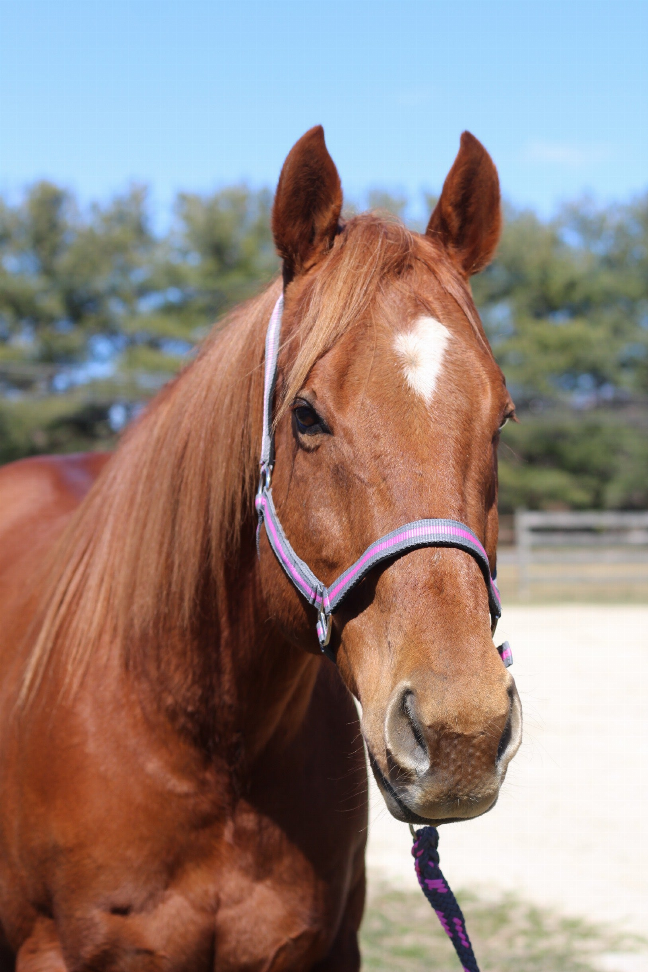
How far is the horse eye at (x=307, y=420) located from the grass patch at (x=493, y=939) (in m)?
2.88

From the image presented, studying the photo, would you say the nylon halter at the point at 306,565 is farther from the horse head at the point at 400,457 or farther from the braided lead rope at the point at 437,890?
the braided lead rope at the point at 437,890

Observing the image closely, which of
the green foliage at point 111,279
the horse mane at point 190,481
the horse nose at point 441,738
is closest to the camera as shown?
the horse nose at point 441,738

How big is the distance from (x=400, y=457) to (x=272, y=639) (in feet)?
2.26

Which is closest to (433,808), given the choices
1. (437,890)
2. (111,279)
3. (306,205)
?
(437,890)

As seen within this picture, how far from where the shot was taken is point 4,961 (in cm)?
247

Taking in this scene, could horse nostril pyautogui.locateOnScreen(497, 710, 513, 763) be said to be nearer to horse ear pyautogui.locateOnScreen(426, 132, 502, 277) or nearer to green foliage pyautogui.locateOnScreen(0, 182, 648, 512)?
horse ear pyautogui.locateOnScreen(426, 132, 502, 277)

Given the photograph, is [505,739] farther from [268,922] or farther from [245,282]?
[245,282]

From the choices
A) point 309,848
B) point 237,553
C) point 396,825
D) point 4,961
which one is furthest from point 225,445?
point 396,825

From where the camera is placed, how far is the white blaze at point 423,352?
1722 mm

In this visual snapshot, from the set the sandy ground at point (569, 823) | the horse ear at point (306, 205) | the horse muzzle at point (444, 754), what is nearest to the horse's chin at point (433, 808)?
the horse muzzle at point (444, 754)

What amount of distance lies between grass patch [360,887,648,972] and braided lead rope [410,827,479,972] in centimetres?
172

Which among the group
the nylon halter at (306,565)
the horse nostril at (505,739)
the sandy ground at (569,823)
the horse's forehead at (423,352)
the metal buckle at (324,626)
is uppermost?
the horse's forehead at (423,352)

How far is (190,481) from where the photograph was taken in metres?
2.21

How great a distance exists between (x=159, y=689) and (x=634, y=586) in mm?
19894
